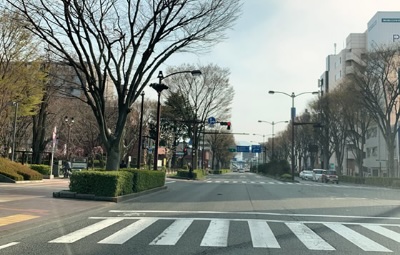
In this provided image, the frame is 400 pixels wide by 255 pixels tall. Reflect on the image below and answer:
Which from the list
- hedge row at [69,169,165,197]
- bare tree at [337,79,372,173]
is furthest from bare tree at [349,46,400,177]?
hedge row at [69,169,165,197]

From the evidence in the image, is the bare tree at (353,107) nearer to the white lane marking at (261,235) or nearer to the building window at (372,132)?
the building window at (372,132)

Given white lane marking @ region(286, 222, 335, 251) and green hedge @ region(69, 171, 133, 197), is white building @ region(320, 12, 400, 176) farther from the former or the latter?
white lane marking @ region(286, 222, 335, 251)

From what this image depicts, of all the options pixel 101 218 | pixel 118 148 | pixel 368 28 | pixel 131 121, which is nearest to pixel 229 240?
pixel 101 218

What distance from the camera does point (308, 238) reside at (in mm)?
9594

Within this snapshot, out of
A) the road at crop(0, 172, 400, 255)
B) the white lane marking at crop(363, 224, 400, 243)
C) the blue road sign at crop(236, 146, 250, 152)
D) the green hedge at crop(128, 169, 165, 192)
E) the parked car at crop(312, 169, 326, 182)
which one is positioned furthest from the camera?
the blue road sign at crop(236, 146, 250, 152)

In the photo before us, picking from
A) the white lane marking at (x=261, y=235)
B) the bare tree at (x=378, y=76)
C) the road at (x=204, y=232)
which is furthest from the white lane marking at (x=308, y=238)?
the bare tree at (x=378, y=76)

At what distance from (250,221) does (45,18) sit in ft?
42.9

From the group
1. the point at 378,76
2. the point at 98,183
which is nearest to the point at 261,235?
the point at 98,183

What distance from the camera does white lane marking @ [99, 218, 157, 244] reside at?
901 cm

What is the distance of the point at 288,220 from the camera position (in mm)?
12797

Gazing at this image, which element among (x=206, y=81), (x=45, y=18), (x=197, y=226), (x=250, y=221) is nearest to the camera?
(x=197, y=226)

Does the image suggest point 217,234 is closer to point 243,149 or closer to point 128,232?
point 128,232

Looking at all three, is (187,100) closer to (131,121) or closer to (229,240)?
(131,121)

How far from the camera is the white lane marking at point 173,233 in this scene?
8969 mm
